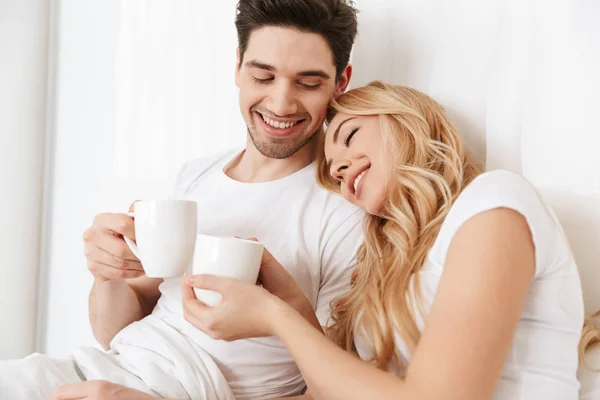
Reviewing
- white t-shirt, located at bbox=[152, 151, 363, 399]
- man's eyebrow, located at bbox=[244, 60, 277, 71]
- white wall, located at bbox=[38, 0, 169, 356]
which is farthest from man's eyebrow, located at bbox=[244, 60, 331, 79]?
white wall, located at bbox=[38, 0, 169, 356]

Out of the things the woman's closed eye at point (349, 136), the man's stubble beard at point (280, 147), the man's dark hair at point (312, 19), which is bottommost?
the man's stubble beard at point (280, 147)

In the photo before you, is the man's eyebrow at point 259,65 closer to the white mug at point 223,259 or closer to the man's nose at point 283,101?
the man's nose at point 283,101

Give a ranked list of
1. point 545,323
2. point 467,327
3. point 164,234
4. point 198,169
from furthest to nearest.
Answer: point 198,169 → point 164,234 → point 545,323 → point 467,327

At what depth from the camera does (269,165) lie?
4.57 ft

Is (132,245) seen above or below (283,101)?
below

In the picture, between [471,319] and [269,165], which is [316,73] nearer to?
[269,165]

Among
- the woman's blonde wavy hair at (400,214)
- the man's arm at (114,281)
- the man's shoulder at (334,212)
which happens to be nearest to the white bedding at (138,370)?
the man's arm at (114,281)

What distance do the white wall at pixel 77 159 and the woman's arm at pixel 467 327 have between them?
4.00 feet

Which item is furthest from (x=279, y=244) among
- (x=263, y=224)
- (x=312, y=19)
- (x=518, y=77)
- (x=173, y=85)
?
(x=173, y=85)

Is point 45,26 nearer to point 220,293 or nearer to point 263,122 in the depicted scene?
point 263,122

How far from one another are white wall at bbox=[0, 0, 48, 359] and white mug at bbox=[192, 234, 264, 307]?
46.1 inches

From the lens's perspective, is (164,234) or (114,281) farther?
(114,281)

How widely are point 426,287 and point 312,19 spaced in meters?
0.65

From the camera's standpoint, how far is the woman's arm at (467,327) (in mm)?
728
